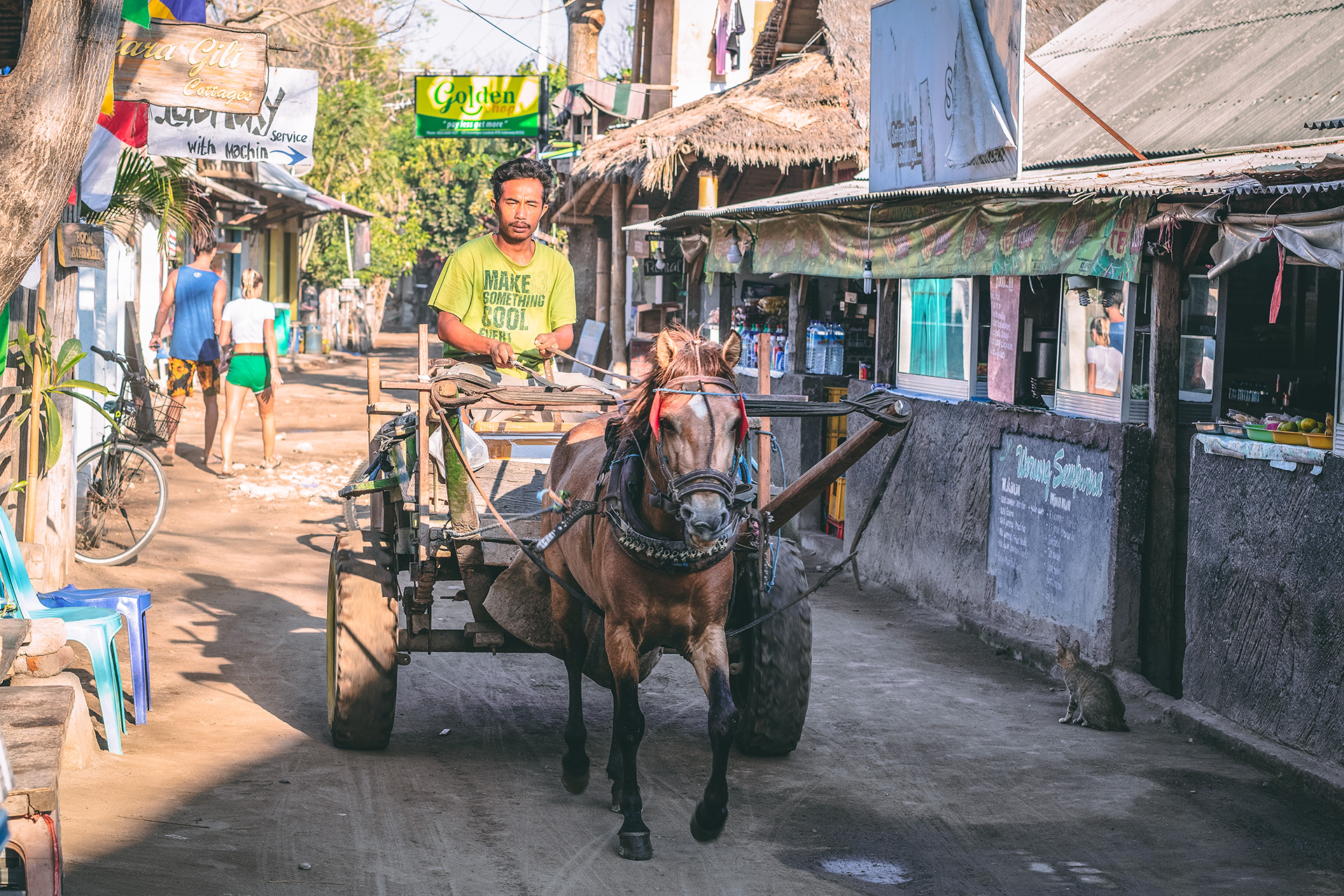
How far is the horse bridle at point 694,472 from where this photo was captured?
4.22m

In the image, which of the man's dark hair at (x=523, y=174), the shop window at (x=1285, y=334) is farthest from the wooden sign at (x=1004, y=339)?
the man's dark hair at (x=523, y=174)

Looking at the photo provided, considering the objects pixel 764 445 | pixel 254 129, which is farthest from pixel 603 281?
pixel 764 445

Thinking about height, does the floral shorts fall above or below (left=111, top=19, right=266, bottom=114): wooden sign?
A: below

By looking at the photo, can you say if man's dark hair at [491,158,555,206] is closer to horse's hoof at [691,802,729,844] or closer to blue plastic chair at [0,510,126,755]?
blue plastic chair at [0,510,126,755]

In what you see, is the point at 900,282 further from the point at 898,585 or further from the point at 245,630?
the point at 245,630

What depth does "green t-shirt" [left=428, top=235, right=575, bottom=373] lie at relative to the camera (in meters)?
6.56

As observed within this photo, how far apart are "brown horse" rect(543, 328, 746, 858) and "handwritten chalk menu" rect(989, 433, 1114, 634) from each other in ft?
11.2

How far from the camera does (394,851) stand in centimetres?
477

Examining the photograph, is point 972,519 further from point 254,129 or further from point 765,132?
point 254,129

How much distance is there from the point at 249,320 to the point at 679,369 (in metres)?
9.78

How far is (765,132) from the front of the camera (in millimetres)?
13812

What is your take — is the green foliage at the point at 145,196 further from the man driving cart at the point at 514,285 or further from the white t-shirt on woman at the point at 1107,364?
the white t-shirt on woman at the point at 1107,364

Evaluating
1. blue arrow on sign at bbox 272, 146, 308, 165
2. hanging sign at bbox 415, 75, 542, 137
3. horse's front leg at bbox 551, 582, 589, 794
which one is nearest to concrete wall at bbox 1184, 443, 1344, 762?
horse's front leg at bbox 551, 582, 589, 794

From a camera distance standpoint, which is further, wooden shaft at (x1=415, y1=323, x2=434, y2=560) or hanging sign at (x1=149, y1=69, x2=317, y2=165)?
hanging sign at (x1=149, y1=69, x2=317, y2=165)
